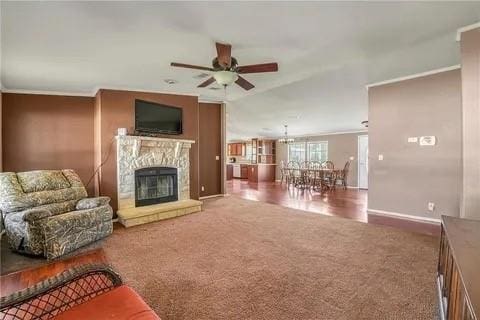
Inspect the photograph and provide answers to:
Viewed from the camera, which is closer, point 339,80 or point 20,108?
point 20,108

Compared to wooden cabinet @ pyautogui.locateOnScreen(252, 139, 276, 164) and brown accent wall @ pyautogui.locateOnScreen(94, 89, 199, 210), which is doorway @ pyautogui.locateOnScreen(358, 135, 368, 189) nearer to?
wooden cabinet @ pyautogui.locateOnScreen(252, 139, 276, 164)

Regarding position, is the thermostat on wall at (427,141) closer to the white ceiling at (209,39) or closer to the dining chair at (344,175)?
the white ceiling at (209,39)

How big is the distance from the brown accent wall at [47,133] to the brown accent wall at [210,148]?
2.58 meters

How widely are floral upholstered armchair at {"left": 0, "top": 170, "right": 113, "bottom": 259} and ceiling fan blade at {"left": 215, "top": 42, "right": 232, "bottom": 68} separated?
8.60 feet

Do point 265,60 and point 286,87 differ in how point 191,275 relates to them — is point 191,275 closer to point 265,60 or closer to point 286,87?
point 265,60

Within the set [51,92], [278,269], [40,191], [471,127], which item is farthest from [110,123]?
[471,127]

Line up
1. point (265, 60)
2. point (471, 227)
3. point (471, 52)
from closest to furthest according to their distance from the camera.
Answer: point (471, 227)
point (471, 52)
point (265, 60)

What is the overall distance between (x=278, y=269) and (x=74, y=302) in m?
1.81

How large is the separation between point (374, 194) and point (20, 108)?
7.07m

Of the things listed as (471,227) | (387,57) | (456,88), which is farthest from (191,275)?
(456,88)

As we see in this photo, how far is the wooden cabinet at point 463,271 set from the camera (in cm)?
90

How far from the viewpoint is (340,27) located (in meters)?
2.63

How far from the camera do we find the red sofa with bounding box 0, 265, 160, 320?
1133 mm

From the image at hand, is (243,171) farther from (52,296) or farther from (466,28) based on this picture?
(52,296)
